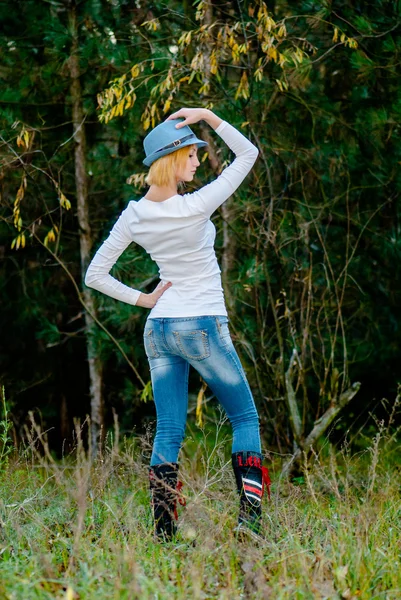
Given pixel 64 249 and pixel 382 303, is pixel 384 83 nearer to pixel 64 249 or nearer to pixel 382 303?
pixel 382 303

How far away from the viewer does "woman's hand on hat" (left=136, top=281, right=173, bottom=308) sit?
3.35 metres

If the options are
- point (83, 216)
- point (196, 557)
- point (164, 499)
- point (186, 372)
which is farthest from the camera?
point (83, 216)

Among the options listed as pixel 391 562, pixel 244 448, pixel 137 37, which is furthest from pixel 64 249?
pixel 391 562

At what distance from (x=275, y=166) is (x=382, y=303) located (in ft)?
5.46

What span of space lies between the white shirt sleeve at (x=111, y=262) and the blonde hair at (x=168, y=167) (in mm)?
209

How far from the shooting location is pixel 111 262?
3.55m

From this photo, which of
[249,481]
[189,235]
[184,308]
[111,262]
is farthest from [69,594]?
[111,262]

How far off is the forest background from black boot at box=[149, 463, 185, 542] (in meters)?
2.27

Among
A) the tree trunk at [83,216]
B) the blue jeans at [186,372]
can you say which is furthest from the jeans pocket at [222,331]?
the tree trunk at [83,216]

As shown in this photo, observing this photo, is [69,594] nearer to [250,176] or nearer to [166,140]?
[166,140]

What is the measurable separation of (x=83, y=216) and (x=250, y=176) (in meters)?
1.94

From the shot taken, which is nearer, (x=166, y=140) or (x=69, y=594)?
(x=69, y=594)

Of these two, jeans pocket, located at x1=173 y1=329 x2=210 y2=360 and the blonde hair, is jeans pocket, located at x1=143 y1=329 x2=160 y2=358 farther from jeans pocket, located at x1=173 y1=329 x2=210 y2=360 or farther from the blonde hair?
the blonde hair

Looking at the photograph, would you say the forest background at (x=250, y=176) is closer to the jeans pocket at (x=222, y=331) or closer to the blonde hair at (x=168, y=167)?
the blonde hair at (x=168, y=167)
